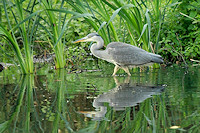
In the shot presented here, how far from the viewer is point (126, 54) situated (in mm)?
7352

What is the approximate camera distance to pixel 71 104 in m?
4.59

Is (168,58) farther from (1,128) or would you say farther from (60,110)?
(1,128)

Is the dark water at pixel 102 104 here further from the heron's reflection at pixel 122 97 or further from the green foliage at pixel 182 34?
the green foliage at pixel 182 34

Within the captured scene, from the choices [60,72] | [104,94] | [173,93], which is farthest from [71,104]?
[60,72]

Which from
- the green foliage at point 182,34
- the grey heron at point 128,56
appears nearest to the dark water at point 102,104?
the grey heron at point 128,56

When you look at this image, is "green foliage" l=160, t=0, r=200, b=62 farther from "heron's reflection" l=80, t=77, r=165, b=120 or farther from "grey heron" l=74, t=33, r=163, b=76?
"heron's reflection" l=80, t=77, r=165, b=120

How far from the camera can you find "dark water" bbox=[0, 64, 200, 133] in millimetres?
3418

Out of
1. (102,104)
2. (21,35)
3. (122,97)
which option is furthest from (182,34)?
(102,104)

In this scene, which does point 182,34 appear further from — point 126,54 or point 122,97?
point 122,97

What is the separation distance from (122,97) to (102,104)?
515 mm

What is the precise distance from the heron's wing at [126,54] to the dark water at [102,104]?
1.07ft

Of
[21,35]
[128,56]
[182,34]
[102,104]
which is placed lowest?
[102,104]

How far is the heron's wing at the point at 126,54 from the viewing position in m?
7.25

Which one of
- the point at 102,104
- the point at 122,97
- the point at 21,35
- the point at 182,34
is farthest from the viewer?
the point at 182,34
